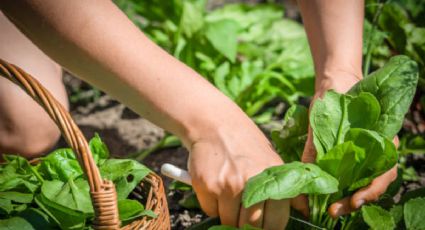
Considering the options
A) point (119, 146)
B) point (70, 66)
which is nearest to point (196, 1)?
point (119, 146)

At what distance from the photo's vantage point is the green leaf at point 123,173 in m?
0.98

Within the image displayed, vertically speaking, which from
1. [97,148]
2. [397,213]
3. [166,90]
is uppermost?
[166,90]

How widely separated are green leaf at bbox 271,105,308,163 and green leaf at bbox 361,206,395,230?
23 cm

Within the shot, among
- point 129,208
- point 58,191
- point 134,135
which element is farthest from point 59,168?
point 134,135

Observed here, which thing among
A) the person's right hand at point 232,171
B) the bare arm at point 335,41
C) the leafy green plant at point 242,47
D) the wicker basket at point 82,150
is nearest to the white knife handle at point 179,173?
the person's right hand at point 232,171

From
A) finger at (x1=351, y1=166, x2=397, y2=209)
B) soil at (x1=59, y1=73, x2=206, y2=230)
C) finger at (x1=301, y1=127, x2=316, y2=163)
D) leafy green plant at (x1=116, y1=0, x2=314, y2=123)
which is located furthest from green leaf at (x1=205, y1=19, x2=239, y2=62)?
finger at (x1=351, y1=166, x2=397, y2=209)

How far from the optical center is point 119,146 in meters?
1.74

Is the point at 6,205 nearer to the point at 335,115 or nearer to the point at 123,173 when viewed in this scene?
the point at 123,173

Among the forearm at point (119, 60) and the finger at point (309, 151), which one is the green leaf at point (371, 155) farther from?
the forearm at point (119, 60)

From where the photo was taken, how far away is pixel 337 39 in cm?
114

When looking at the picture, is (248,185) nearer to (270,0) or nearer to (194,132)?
(194,132)

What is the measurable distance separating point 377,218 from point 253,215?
225 mm

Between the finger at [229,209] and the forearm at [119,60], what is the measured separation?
0.13 metres

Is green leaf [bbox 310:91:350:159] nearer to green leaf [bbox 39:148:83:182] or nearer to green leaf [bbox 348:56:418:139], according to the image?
green leaf [bbox 348:56:418:139]
